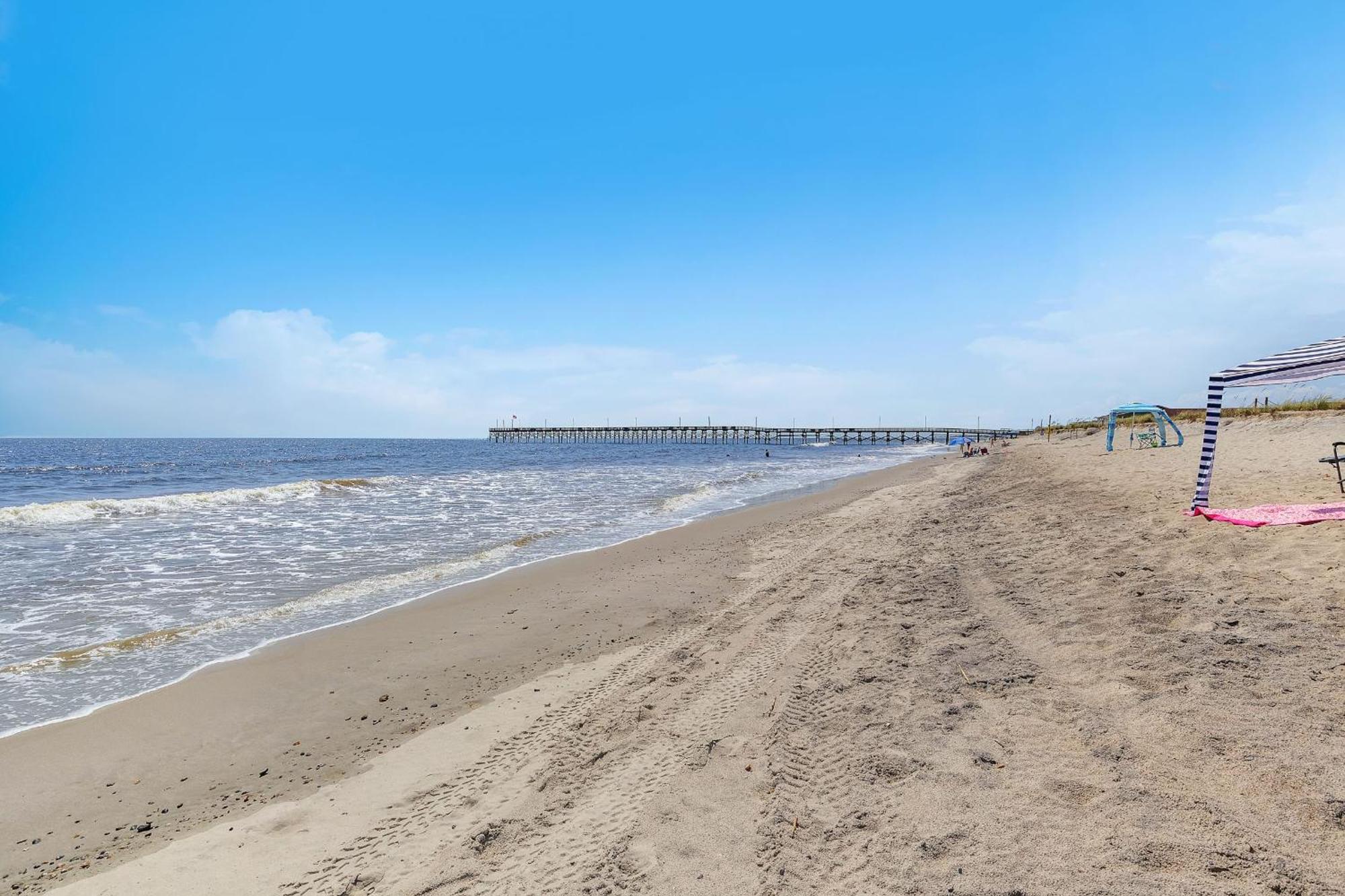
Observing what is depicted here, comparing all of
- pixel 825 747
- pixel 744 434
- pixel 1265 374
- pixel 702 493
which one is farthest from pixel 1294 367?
pixel 744 434

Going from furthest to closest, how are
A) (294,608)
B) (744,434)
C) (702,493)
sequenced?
1. (744,434)
2. (702,493)
3. (294,608)

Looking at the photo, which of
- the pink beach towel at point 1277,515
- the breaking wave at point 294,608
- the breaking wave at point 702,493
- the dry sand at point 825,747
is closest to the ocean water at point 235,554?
the breaking wave at point 294,608

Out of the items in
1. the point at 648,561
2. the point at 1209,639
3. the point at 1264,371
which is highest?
the point at 1264,371

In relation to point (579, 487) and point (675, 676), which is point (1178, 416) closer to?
point (579, 487)

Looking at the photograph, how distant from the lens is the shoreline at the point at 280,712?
3848mm

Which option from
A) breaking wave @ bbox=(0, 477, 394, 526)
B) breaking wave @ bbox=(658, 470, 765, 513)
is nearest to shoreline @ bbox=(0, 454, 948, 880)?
breaking wave @ bbox=(658, 470, 765, 513)

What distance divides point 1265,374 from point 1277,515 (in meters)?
2.67

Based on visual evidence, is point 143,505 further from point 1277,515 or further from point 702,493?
point 1277,515

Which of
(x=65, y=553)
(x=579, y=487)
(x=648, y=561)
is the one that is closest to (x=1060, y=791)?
(x=648, y=561)

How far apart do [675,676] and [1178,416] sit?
2005 inches

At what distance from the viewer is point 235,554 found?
11.5m

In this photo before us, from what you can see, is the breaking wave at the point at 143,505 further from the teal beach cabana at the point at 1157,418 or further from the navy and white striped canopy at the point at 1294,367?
the teal beach cabana at the point at 1157,418

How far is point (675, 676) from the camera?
5.07 metres

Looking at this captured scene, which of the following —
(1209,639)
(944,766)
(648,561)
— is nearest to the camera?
(944,766)
